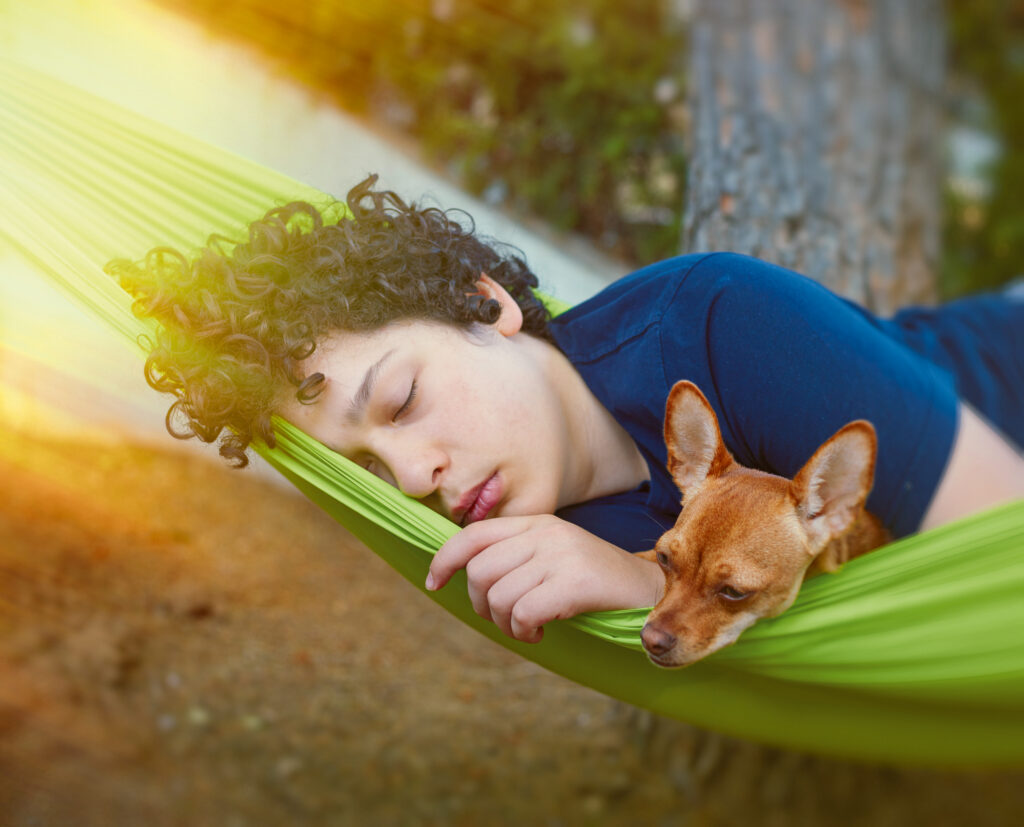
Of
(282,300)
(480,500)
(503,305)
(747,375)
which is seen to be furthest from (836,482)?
(282,300)

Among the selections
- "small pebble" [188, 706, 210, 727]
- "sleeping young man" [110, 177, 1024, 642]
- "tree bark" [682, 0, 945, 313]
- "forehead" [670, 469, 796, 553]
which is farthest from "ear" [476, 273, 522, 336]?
"small pebble" [188, 706, 210, 727]

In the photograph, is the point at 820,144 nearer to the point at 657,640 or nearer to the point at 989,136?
the point at 657,640

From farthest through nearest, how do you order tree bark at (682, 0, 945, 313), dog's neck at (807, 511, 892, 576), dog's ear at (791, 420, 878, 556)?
tree bark at (682, 0, 945, 313) → dog's neck at (807, 511, 892, 576) → dog's ear at (791, 420, 878, 556)

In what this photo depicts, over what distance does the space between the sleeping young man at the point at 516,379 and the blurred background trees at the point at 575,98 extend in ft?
3.40

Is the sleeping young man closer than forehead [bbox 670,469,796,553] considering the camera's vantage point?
No

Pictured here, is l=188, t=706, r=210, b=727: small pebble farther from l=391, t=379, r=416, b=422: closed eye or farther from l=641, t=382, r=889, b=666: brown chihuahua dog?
l=641, t=382, r=889, b=666: brown chihuahua dog

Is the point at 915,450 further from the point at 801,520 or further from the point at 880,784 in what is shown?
the point at 880,784

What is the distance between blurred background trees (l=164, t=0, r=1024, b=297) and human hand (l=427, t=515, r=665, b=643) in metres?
1.33

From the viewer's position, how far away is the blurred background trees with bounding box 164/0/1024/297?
270 centimetres

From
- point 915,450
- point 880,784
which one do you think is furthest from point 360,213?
point 880,784

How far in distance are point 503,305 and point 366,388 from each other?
0.78ft

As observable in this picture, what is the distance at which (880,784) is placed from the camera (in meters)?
2.25

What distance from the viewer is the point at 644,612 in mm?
919

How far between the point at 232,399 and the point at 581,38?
2.80m
